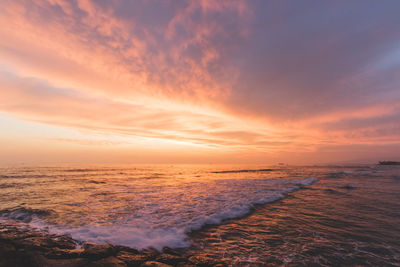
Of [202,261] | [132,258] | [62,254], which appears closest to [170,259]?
[202,261]

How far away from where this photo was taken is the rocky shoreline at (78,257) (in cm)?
482

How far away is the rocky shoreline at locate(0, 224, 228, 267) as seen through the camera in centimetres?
482

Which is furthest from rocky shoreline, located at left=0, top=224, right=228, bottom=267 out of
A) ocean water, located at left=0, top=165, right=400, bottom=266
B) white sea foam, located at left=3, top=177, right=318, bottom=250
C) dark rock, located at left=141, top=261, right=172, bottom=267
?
white sea foam, located at left=3, top=177, right=318, bottom=250

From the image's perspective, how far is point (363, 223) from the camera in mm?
8867

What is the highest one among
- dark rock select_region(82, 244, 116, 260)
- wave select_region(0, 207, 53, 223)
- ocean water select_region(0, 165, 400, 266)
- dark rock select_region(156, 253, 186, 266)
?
dark rock select_region(82, 244, 116, 260)

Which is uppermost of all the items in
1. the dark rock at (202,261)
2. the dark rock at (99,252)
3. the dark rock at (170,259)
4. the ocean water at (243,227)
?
the dark rock at (99,252)

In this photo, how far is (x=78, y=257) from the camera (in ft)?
17.1

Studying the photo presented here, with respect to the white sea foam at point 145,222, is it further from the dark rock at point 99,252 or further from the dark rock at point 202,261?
the dark rock at point 202,261

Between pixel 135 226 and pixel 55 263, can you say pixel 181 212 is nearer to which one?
pixel 135 226

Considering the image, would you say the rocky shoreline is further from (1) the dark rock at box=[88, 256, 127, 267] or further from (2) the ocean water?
(2) the ocean water

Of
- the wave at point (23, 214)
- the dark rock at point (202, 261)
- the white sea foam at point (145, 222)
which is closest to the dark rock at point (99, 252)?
the white sea foam at point (145, 222)

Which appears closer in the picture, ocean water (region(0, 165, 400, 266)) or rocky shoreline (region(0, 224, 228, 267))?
rocky shoreline (region(0, 224, 228, 267))

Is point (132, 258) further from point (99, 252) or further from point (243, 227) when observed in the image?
point (243, 227)

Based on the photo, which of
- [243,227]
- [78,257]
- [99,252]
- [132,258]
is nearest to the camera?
[78,257]
